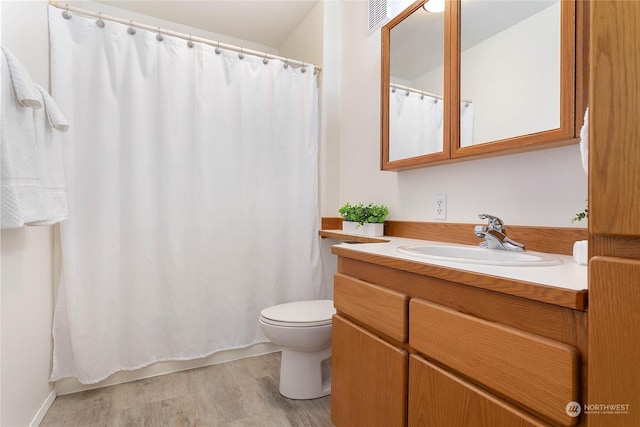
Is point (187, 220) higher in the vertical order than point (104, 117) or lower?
lower

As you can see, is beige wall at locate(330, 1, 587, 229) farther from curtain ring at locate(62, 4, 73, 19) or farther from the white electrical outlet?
curtain ring at locate(62, 4, 73, 19)

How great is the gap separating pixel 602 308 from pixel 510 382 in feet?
0.88

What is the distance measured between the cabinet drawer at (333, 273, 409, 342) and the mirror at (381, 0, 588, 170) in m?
0.70

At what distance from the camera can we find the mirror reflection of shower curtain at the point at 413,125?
5.14 feet

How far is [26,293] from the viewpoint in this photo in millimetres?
1438

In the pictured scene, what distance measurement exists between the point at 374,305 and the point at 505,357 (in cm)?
48

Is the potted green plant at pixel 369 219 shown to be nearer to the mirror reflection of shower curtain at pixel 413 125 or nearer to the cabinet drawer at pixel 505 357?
the mirror reflection of shower curtain at pixel 413 125

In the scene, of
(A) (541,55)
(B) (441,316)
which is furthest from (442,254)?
(A) (541,55)

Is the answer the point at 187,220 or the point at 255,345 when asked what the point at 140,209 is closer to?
the point at 187,220

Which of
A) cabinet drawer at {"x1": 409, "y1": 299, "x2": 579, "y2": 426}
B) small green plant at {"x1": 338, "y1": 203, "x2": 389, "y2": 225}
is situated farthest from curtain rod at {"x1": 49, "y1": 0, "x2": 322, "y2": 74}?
cabinet drawer at {"x1": 409, "y1": 299, "x2": 579, "y2": 426}

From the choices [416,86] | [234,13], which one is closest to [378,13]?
[416,86]

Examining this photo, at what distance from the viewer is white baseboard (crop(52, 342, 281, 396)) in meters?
1.79

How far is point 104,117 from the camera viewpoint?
1802mm

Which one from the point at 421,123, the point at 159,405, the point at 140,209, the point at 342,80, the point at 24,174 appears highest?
the point at 342,80
